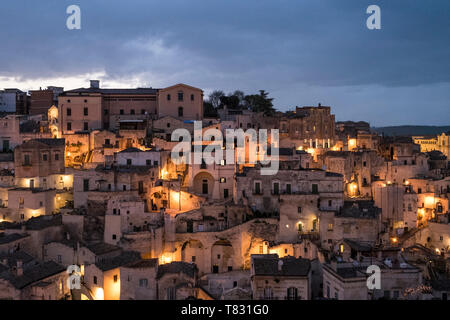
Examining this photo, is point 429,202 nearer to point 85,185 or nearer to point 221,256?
point 221,256

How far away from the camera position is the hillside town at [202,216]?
26.5 meters

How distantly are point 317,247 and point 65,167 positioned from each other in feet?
79.6

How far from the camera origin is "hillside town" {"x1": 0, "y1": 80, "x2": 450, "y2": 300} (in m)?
26.5

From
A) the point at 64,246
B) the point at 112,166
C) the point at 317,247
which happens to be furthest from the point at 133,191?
the point at 317,247

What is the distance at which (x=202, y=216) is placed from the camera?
112 ft

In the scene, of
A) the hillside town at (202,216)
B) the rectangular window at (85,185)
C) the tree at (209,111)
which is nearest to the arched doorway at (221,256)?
the hillside town at (202,216)

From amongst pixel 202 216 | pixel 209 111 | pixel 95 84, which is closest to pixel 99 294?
pixel 202 216

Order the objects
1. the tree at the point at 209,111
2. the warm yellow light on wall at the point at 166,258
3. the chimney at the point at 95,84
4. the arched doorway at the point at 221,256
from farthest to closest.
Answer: the chimney at the point at 95,84, the tree at the point at 209,111, the arched doorway at the point at 221,256, the warm yellow light on wall at the point at 166,258

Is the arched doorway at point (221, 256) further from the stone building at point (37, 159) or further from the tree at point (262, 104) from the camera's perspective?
the tree at point (262, 104)

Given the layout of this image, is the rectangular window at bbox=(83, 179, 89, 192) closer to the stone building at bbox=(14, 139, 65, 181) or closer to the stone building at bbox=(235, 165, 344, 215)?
the stone building at bbox=(14, 139, 65, 181)

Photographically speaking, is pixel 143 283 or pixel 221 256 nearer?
pixel 143 283

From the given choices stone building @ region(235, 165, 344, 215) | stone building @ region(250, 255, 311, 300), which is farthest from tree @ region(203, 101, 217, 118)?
stone building @ region(250, 255, 311, 300)

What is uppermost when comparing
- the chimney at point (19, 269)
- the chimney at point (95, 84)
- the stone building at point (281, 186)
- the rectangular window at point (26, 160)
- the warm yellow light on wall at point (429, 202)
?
the chimney at point (95, 84)

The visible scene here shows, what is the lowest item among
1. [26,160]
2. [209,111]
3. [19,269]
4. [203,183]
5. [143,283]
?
[143,283]
